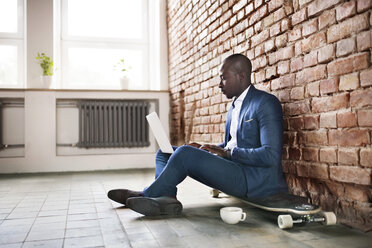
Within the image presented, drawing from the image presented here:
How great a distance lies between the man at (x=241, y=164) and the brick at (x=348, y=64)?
1.14 feet

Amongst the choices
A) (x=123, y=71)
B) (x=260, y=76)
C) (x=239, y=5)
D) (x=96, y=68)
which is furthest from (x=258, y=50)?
(x=96, y=68)

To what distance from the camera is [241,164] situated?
1.97 meters

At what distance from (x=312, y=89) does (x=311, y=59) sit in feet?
0.57

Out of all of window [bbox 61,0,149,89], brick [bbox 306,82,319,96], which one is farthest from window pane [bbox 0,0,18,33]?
brick [bbox 306,82,319,96]

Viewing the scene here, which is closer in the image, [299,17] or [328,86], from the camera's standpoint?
[328,86]

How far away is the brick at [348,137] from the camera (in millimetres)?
1611

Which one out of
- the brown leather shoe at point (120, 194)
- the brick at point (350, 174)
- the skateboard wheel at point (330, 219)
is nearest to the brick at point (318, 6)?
the brick at point (350, 174)

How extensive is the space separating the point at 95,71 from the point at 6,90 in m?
1.24

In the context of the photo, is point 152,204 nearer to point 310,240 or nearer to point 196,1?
point 310,240

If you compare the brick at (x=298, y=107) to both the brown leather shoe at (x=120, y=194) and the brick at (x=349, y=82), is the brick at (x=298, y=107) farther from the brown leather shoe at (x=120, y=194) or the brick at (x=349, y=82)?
the brown leather shoe at (x=120, y=194)

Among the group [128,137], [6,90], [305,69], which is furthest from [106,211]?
[6,90]

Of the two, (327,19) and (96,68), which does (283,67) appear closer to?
(327,19)

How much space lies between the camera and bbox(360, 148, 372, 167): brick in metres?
1.57

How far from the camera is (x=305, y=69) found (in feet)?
6.62
